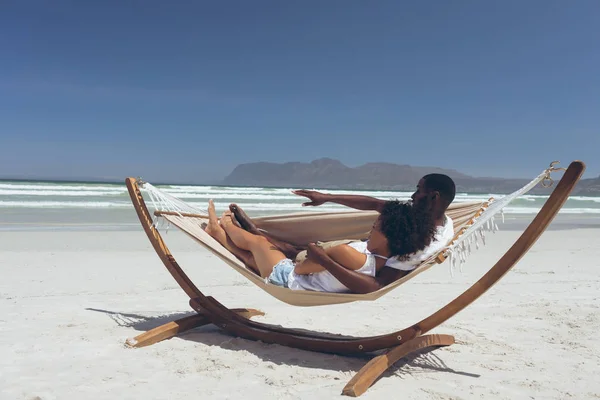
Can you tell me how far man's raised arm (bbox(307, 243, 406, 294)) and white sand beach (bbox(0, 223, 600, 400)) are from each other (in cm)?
47

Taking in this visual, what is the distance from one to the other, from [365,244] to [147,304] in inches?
87.1

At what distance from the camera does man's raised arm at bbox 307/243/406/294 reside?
8.64ft

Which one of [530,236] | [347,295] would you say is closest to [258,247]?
[347,295]

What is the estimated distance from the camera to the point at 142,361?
2.87 metres

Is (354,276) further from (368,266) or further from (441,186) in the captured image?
(441,186)

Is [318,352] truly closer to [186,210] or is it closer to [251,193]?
[186,210]

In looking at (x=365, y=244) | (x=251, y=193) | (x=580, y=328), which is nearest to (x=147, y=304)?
(x=365, y=244)

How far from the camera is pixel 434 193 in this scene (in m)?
2.68

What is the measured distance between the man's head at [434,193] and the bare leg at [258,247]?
90 centimetres

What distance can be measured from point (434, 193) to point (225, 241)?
4.55 ft

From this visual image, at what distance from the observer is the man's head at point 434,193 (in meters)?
2.67

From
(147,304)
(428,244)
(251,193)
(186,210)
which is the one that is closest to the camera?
(428,244)

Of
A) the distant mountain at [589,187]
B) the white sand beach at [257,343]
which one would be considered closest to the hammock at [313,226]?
the white sand beach at [257,343]

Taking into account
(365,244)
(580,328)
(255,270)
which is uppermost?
(365,244)
